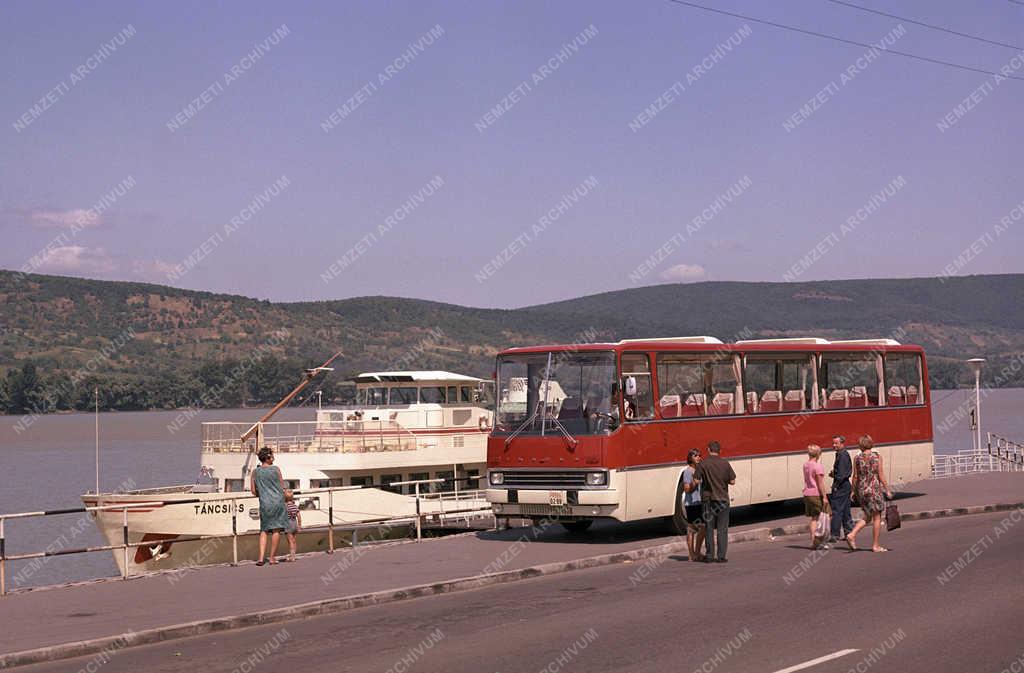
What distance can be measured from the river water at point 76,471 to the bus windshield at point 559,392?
12.9 m

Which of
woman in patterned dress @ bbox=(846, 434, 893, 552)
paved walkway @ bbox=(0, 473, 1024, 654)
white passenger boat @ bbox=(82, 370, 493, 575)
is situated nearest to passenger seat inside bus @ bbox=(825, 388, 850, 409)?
paved walkway @ bbox=(0, 473, 1024, 654)

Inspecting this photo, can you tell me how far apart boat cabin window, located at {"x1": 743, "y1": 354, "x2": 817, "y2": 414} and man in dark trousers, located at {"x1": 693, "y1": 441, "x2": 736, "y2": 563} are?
5494mm

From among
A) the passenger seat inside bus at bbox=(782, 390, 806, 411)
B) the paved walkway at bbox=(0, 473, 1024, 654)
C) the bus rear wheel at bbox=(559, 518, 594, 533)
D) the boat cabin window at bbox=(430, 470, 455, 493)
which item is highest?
the passenger seat inside bus at bbox=(782, 390, 806, 411)

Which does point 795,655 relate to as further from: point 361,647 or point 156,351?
point 156,351

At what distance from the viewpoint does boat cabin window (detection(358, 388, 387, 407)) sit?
36.0 metres

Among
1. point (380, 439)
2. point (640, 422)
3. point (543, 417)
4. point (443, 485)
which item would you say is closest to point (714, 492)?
point (640, 422)

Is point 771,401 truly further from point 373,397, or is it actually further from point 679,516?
point 373,397

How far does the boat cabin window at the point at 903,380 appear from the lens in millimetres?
27250

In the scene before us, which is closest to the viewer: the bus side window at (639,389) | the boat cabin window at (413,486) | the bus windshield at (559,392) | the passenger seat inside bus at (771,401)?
the bus windshield at (559,392)

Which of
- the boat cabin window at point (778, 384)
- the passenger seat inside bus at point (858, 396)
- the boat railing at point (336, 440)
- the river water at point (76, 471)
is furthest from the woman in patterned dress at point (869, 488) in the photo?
the boat railing at point (336, 440)

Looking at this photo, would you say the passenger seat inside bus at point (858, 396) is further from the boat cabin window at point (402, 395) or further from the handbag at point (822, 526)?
the boat cabin window at point (402, 395)

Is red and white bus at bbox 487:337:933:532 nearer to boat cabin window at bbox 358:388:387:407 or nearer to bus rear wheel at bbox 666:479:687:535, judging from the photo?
bus rear wheel at bbox 666:479:687:535

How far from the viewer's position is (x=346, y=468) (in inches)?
1273

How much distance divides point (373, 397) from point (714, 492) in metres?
20.1
